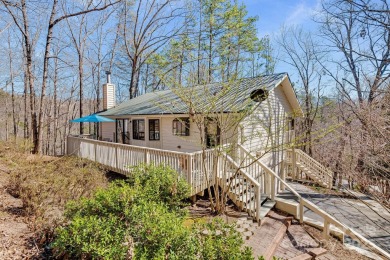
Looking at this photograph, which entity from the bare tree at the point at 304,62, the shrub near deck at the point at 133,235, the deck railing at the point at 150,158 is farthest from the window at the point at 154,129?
the bare tree at the point at 304,62

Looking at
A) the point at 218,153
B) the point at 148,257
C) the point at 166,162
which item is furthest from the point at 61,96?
the point at 148,257

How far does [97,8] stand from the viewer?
34.1 feet

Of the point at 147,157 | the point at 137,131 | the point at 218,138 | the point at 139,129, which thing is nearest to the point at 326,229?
the point at 218,138

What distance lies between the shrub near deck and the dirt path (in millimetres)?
690

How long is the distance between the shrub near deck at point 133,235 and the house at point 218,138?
177 centimetres

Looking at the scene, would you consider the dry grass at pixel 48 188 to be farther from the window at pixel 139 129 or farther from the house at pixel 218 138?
the window at pixel 139 129

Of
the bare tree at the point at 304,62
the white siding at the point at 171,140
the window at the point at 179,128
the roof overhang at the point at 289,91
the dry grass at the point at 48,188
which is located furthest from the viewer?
the bare tree at the point at 304,62

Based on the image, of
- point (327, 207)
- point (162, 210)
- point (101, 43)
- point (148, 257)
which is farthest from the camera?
point (101, 43)

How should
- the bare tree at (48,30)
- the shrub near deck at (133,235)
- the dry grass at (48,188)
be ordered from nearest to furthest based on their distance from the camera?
the shrub near deck at (133,235)
the dry grass at (48,188)
the bare tree at (48,30)

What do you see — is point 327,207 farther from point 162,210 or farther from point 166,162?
point 162,210

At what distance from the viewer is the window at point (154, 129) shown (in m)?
11.0

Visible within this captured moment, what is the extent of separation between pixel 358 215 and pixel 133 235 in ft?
31.4

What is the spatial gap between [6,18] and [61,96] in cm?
1439

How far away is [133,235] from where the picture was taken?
10.8 feet
